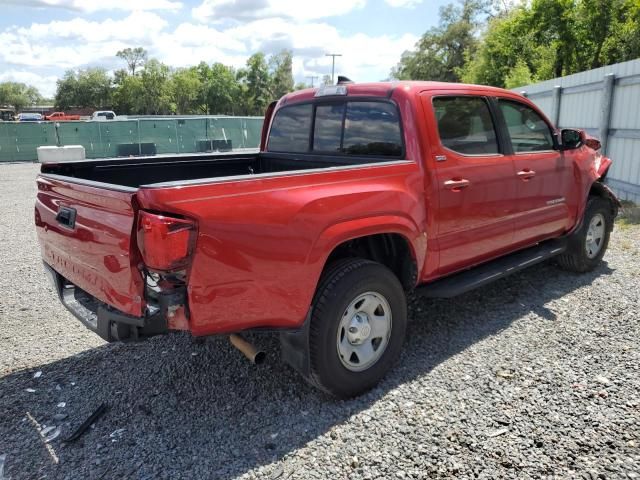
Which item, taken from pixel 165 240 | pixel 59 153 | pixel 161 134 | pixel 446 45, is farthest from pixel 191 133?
pixel 446 45

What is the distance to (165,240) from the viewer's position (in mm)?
2377

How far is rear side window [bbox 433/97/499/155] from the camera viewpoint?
3.74 meters

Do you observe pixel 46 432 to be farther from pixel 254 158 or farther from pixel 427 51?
pixel 427 51

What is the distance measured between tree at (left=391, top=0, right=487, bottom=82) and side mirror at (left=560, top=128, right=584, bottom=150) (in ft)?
169

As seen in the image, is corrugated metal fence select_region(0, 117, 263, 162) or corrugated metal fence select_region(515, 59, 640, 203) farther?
corrugated metal fence select_region(0, 117, 263, 162)

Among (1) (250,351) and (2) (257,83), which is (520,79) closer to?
(1) (250,351)

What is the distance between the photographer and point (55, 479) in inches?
102

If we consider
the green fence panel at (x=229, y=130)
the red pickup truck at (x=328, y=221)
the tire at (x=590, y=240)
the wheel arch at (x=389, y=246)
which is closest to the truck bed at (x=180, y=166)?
the red pickup truck at (x=328, y=221)

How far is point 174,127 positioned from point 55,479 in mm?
25789

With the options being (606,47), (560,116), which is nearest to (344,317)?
(560,116)

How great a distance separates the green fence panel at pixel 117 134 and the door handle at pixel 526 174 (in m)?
23.4

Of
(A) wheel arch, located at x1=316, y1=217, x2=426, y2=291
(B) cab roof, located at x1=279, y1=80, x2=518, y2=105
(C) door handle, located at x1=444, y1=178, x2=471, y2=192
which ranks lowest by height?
(A) wheel arch, located at x1=316, y1=217, x2=426, y2=291

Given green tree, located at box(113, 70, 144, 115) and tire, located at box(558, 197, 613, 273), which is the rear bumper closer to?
tire, located at box(558, 197, 613, 273)

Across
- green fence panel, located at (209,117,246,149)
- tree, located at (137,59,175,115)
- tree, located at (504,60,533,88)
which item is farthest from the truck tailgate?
tree, located at (137,59,175,115)
